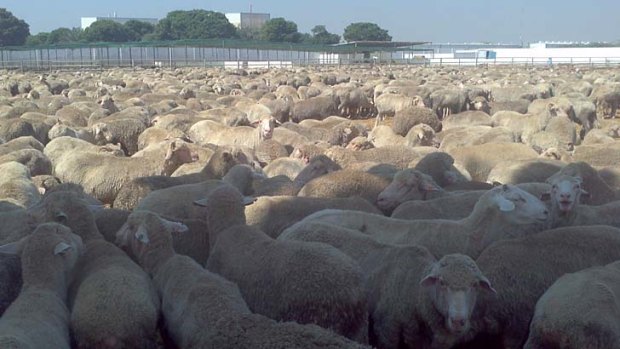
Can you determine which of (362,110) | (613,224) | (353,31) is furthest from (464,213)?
(353,31)

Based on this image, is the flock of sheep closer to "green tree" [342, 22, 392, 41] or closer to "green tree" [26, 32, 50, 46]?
"green tree" [26, 32, 50, 46]

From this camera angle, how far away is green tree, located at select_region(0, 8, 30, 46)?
92375 mm

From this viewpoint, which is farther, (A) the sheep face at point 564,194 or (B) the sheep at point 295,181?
(B) the sheep at point 295,181

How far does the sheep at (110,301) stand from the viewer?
13.2 feet

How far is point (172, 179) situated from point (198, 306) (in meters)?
4.28

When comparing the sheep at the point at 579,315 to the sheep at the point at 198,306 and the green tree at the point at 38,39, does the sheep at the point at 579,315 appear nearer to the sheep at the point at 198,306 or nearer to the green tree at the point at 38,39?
the sheep at the point at 198,306

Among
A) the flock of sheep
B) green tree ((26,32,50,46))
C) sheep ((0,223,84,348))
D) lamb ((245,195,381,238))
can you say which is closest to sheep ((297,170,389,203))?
the flock of sheep

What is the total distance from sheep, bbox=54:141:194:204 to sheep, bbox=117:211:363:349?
12.5 feet

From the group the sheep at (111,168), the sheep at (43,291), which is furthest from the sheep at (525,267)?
the sheep at (111,168)

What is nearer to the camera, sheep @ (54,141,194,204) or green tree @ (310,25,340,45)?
sheep @ (54,141,194,204)

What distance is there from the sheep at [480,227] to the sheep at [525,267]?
413mm

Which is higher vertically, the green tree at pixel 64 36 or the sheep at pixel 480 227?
the green tree at pixel 64 36

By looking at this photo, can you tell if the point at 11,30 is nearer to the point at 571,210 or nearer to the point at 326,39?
the point at 326,39

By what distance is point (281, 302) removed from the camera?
438 cm
